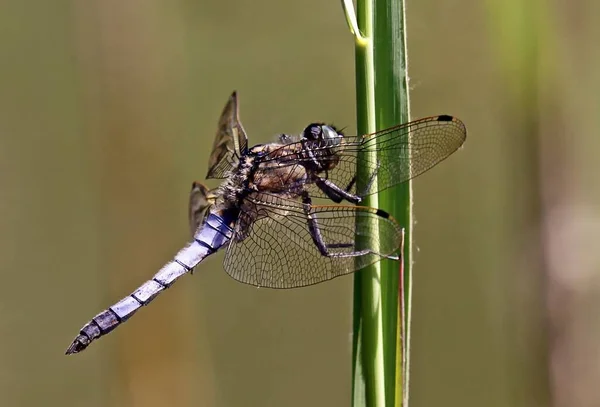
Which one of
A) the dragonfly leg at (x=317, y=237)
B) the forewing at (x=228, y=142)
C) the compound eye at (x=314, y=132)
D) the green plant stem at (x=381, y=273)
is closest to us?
the green plant stem at (x=381, y=273)

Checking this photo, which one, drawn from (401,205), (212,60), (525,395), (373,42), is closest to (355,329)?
(401,205)

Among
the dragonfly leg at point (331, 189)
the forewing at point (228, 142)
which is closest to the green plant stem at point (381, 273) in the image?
the dragonfly leg at point (331, 189)

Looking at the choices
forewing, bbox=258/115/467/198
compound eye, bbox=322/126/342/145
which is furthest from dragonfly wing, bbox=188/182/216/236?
compound eye, bbox=322/126/342/145

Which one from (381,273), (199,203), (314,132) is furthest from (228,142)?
(381,273)

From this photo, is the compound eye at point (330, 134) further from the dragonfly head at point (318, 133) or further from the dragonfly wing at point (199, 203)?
the dragonfly wing at point (199, 203)

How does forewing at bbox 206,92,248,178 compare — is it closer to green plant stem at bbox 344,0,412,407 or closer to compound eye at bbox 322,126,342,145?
compound eye at bbox 322,126,342,145

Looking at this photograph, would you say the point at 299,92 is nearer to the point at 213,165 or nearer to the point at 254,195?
the point at 213,165

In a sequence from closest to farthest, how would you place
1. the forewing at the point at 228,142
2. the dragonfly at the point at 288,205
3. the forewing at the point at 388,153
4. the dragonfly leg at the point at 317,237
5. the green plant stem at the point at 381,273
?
1. the green plant stem at the point at 381,273
2. the forewing at the point at 388,153
3. the dragonfly at the point at 288,205
4. the dragonfly leg at the point at 317,237
5. the forewing at the point at 228,142
